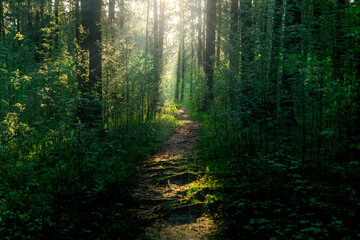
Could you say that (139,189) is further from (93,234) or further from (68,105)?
(68,105)

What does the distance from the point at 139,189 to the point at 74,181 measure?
4.53ft

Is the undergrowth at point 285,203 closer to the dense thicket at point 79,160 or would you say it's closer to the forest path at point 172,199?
the forest path at point 172,199

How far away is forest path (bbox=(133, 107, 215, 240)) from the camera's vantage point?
3656 mm

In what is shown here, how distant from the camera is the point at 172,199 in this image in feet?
15.3

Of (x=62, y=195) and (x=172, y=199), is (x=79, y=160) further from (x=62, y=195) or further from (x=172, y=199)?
(x=172, y=199)

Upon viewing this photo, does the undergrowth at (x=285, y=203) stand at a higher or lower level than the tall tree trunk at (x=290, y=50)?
lower

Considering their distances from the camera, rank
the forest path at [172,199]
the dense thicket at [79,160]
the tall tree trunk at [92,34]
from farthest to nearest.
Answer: the tall tree trunk at [92,34], the forest path at [172,199], the dense thicket at [79,160]

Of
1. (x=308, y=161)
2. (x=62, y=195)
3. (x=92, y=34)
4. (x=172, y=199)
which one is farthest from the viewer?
(x=92, y=34)

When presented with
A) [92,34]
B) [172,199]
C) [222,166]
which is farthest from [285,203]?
[92,34]

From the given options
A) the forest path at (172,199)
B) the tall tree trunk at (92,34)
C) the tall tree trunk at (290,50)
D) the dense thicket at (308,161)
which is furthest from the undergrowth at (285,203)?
the tall tree trunk at (92,34)

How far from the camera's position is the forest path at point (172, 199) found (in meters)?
3.66

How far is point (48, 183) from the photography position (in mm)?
4531

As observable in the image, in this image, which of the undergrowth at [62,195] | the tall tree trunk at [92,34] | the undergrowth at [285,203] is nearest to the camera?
the undergrowth at [285,203]

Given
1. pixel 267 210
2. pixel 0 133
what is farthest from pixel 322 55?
pixel 0 133
